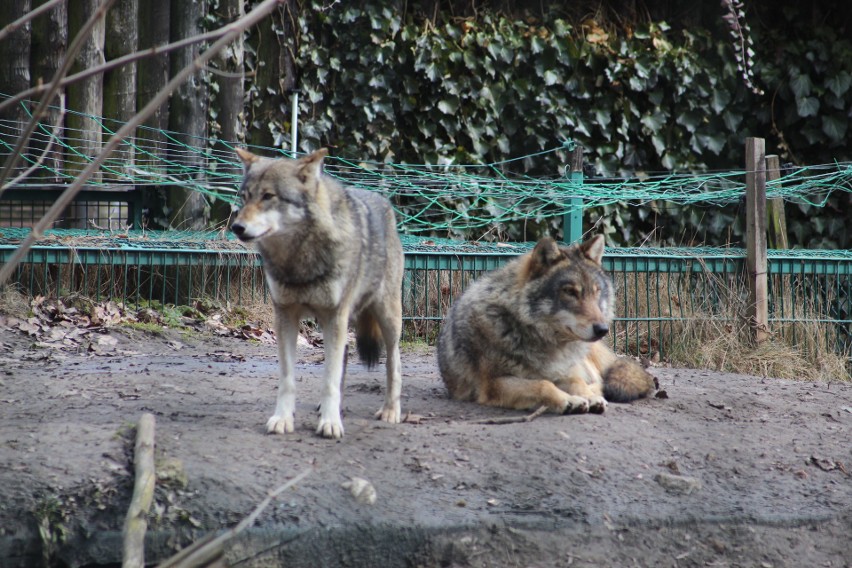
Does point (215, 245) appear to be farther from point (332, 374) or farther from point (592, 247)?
point (332, 374)

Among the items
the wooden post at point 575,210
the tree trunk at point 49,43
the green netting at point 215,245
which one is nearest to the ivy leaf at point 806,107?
the green netting at point 215,245

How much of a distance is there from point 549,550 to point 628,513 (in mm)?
471

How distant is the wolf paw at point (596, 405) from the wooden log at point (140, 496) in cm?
251

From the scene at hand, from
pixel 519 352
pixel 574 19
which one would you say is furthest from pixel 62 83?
pixel 574 19

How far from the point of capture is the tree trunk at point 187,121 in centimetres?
899

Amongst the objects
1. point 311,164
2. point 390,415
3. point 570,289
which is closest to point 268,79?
point 570,289

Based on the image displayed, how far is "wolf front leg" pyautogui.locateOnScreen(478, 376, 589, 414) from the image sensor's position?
5.27m

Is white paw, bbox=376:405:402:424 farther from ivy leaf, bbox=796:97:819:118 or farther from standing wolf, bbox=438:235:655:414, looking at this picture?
ivy leaf, bbox=796:97:819:118

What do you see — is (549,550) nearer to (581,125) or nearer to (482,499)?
(482,499)

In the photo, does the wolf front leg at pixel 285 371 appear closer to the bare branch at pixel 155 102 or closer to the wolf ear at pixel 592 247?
the wolf ear at pixel 592 247

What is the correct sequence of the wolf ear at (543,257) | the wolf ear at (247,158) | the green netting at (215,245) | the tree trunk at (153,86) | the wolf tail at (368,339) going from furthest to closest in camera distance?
1. the tree trunk at (153,86)
2. the green netting at (215,245)
3. the wolf ear at (543,257)
4. the wolf tail at (368,339)
5. the wolf ear at (247,158)

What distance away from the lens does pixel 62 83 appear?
49.6 inches

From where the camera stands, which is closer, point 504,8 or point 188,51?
point 188,51

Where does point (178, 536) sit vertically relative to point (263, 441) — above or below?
below
